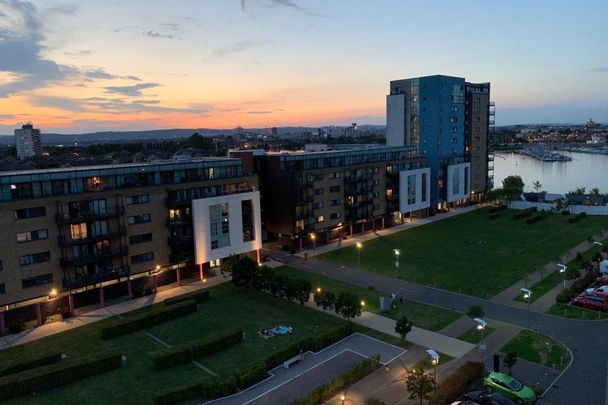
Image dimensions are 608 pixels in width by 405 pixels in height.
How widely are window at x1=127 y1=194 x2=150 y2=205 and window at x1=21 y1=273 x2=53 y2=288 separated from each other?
11.2 metres

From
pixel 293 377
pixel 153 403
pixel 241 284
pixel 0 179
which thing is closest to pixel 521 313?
pixel 293 377

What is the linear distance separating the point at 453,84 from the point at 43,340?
299 feet

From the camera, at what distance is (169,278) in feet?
180

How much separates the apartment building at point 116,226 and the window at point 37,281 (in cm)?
9

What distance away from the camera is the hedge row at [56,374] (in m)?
30.5

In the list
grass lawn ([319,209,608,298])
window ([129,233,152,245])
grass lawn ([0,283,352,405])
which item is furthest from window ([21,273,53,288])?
grass lawn ([319,209,608,298])

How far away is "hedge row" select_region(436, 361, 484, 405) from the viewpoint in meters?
27.8

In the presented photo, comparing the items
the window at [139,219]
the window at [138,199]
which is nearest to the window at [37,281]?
the window at [139,219]

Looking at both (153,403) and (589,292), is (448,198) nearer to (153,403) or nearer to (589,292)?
(589,292)

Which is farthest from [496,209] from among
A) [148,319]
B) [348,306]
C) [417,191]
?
[148,319]

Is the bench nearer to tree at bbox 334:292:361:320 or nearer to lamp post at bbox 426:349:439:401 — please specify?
tree at bbox 334:292:361:320

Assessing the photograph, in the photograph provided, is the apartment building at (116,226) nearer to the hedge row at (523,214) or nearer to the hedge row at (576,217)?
the hedge row at (523,214)

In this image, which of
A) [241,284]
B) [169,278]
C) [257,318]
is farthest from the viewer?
[169,278]

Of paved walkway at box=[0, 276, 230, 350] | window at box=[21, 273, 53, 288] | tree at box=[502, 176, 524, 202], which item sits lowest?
paved walkway at box=[0, 276, 230, 350]
